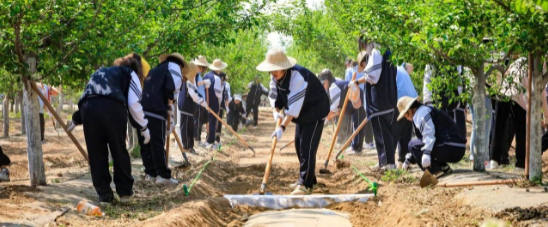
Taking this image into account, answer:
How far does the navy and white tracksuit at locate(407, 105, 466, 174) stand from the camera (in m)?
9.55

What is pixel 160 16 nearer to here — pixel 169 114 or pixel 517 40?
pixel 169 114

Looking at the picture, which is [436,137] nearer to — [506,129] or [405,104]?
[405,104]

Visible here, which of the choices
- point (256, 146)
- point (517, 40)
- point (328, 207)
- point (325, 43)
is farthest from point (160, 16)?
point (325, 43)

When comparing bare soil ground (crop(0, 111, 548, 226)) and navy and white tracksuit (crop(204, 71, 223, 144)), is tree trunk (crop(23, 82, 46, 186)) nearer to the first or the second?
bare soil ground (crop(0, 111, 548, 226))

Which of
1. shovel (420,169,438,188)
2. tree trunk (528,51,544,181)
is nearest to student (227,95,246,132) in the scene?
shovel (420,169,438,188)

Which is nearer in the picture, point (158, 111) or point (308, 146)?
point (308, 146)

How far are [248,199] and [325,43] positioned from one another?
1919cm

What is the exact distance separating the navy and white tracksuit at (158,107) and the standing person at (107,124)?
1.83 metres

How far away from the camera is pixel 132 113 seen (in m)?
8.72

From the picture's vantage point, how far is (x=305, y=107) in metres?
9.52

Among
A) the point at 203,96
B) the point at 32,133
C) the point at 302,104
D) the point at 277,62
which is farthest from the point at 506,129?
the point at 203,96

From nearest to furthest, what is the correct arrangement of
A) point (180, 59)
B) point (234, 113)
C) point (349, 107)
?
point (180, 59) → point (349, 107) → point (234, 113)

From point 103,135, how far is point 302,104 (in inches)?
98.5

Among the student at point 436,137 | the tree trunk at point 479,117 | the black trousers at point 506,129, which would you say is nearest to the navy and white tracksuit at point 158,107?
the student at point 436,137
